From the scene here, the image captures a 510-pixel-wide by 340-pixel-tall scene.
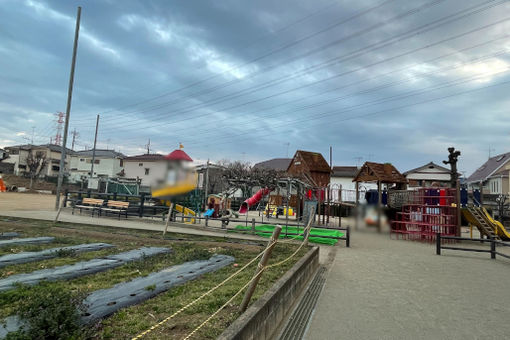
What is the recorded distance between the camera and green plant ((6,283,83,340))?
2.65 m

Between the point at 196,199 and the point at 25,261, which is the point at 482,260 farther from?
the point at 196,199

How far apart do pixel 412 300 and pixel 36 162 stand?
6683 centimetres

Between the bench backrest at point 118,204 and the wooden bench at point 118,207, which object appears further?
the bench backrest at point 118,204

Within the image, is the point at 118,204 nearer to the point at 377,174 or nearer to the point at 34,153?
the point at 377,174

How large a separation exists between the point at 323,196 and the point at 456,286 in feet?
60.4

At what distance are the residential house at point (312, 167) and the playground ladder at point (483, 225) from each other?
1772cm

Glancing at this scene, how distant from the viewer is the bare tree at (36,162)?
5455cm

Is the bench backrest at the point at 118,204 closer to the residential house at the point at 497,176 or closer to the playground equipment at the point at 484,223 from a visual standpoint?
the playground equipment at the point at 484,223

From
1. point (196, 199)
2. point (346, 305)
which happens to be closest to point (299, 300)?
point (346, 305)

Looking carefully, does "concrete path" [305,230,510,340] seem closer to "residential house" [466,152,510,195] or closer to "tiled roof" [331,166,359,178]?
"residential house" [466,152,510,195]

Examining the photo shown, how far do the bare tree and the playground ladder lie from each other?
63.6 m

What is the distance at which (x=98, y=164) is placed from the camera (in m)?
54.6

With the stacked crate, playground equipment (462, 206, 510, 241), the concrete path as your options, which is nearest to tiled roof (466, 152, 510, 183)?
playground equipment (462, 206, 510, 241)

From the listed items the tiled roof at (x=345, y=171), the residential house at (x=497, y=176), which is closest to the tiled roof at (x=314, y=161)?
the residential house at (x=497, y=176)
